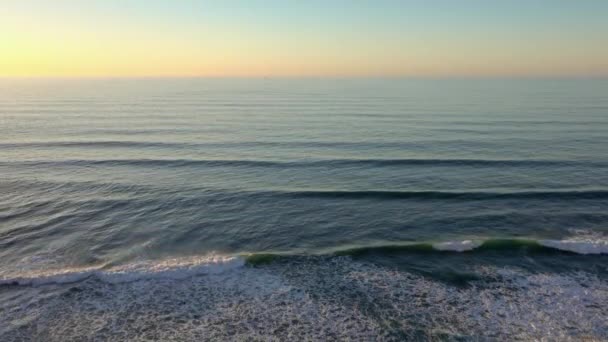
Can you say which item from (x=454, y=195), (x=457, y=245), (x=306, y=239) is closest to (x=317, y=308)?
(x=306, y=239)

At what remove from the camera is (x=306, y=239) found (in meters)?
20.8

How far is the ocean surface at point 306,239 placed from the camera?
45.6 ft

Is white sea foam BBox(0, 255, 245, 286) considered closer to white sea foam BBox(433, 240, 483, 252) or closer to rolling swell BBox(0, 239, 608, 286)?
rolling swell BBox(0, 239, 608, 286)

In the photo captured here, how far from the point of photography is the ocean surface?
13914 mm

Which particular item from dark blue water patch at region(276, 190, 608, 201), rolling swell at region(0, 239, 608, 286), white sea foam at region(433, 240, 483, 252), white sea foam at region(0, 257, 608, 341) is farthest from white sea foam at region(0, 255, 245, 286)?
dark blue water patch at region(276, 190, 608, 201)

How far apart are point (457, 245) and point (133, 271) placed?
1611 cm

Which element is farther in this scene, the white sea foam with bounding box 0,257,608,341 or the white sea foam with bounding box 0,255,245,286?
the white sea foam with bounding box 0,255,245,286

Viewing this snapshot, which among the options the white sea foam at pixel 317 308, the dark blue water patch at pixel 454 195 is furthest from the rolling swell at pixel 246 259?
the dark blue water patch at pixel 454 195

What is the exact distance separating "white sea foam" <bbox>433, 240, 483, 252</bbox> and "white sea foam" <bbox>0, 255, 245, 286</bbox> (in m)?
10.3

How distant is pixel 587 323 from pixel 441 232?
858cm

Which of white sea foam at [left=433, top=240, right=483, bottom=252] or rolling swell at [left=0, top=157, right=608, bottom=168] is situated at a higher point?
rolling swell at [left=0, top=157, right=608, bottom=168]

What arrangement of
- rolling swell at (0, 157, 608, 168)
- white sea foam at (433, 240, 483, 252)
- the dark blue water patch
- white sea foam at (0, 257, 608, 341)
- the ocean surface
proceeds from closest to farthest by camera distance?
white sea foam at (0, 257, 608, 341) → the ocean surface → white sea foam at (433, 240, 483, 252) → the dark blue water patch → rolling swell at (0, 157, 608, 168)

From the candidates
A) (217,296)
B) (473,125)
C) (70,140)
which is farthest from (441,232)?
(70,140)

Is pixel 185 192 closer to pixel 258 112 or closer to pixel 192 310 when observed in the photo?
pixel 192 310
